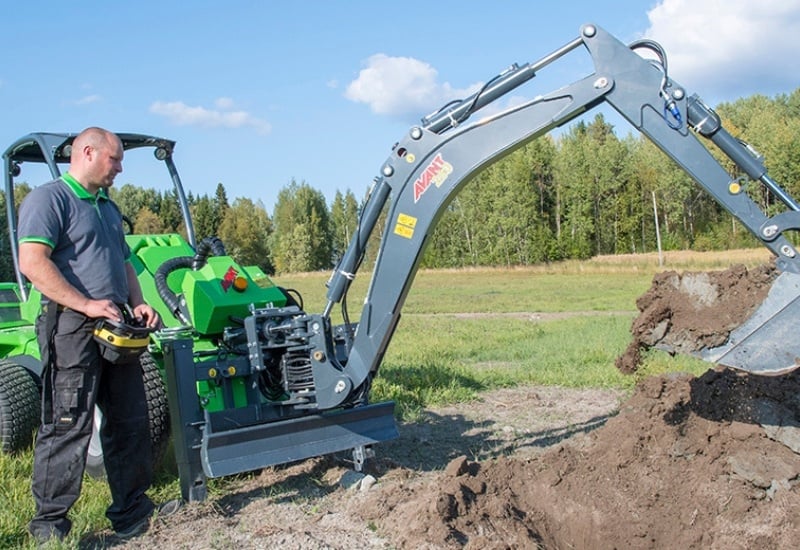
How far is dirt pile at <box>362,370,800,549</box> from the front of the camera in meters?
4.31

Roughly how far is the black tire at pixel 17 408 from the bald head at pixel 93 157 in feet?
6.85

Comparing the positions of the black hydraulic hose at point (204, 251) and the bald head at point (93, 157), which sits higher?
the bald head at point (93, 157)

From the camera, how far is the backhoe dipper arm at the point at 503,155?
166 inches

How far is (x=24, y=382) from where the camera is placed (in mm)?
5598

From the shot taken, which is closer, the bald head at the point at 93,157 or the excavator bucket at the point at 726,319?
the excavator bucket at the point at 726,319

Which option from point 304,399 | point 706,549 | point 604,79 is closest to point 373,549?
point 304,399

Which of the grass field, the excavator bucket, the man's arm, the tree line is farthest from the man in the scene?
the tree line

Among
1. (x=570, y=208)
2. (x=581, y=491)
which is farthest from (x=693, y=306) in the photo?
(x=570, y=208)

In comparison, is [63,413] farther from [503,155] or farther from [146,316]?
[503,155]

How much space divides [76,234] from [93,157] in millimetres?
439

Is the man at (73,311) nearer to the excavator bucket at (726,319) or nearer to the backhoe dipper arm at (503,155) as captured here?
the backhoe dipper arm at (503,155)

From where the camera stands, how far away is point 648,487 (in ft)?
16.5

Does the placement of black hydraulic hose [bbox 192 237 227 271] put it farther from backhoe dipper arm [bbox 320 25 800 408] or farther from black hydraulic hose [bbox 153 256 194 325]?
backhoe dipper arm [bbox 320 25 800 408]

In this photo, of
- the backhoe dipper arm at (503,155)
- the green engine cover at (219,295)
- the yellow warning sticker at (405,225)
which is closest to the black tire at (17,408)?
the green engine cover at (219,295)
